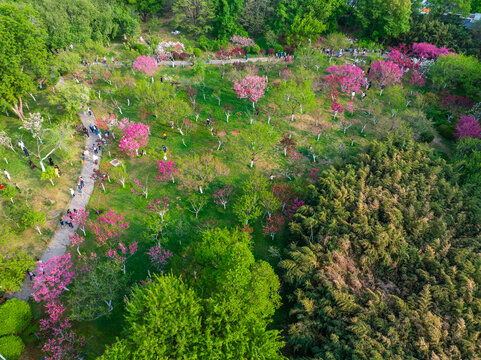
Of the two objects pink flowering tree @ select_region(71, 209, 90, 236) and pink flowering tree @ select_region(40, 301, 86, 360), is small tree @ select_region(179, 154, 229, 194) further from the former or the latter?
pink flowering tree @ select_region(40, 301, 86, 360)

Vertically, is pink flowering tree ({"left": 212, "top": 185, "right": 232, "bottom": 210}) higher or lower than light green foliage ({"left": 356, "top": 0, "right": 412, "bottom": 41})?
lower

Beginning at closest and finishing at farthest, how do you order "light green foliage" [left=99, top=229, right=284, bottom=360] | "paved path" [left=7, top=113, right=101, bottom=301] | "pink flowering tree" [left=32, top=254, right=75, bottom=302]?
1. "light green foliage" [left=99, top=229, right=284, bottom=360]
2. "pink flowering tree" [left=32, top=254, right=75, bottom=302]
3. "paved path" [left=7, top=113, right=101, bottom=301]

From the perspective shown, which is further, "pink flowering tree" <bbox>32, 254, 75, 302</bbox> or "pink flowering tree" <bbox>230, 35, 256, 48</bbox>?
"pink flowering tree" <bbox>230, 35, 256, 48</bbox>

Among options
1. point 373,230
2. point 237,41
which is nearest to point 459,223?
point 373,230

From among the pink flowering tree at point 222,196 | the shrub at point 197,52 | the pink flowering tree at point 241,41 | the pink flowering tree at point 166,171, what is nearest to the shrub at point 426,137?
the pink flowering tree at point 222,196

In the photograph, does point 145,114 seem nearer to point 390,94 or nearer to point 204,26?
point 204,26

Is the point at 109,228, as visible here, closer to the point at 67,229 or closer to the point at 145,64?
the point at 67,229

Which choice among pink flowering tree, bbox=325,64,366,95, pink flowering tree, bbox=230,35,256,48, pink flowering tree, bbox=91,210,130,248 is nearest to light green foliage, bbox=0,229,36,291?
pink flowering tree, bbox=91,210,130,248
